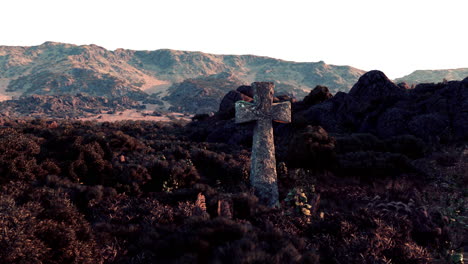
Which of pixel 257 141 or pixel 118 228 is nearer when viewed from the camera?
pixel 118 228

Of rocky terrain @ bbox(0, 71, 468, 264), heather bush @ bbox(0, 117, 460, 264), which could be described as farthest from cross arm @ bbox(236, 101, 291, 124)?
heather bush @ bbox(0, 117, 460, 264)

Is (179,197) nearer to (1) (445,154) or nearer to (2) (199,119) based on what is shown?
(1) (445,154)

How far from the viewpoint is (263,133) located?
876 cm

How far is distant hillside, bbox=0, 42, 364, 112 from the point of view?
102162 mm

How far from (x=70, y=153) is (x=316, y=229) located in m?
9.95

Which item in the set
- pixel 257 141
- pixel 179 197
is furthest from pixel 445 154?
pixel 179 197

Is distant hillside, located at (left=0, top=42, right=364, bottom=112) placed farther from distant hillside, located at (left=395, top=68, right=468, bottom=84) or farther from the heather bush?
the heather bush

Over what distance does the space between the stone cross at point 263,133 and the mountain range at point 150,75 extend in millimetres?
69643

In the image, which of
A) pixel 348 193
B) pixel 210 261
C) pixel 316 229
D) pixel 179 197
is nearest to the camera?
pixel 210 261

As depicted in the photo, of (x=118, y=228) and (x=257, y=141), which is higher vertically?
(x=257, y=141)

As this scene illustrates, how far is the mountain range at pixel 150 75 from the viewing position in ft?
325

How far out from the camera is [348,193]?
9242mm

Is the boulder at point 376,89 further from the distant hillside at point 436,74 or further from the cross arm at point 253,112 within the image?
the distant hillside at point 436,74

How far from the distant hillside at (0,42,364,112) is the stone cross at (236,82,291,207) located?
75.3 metres
